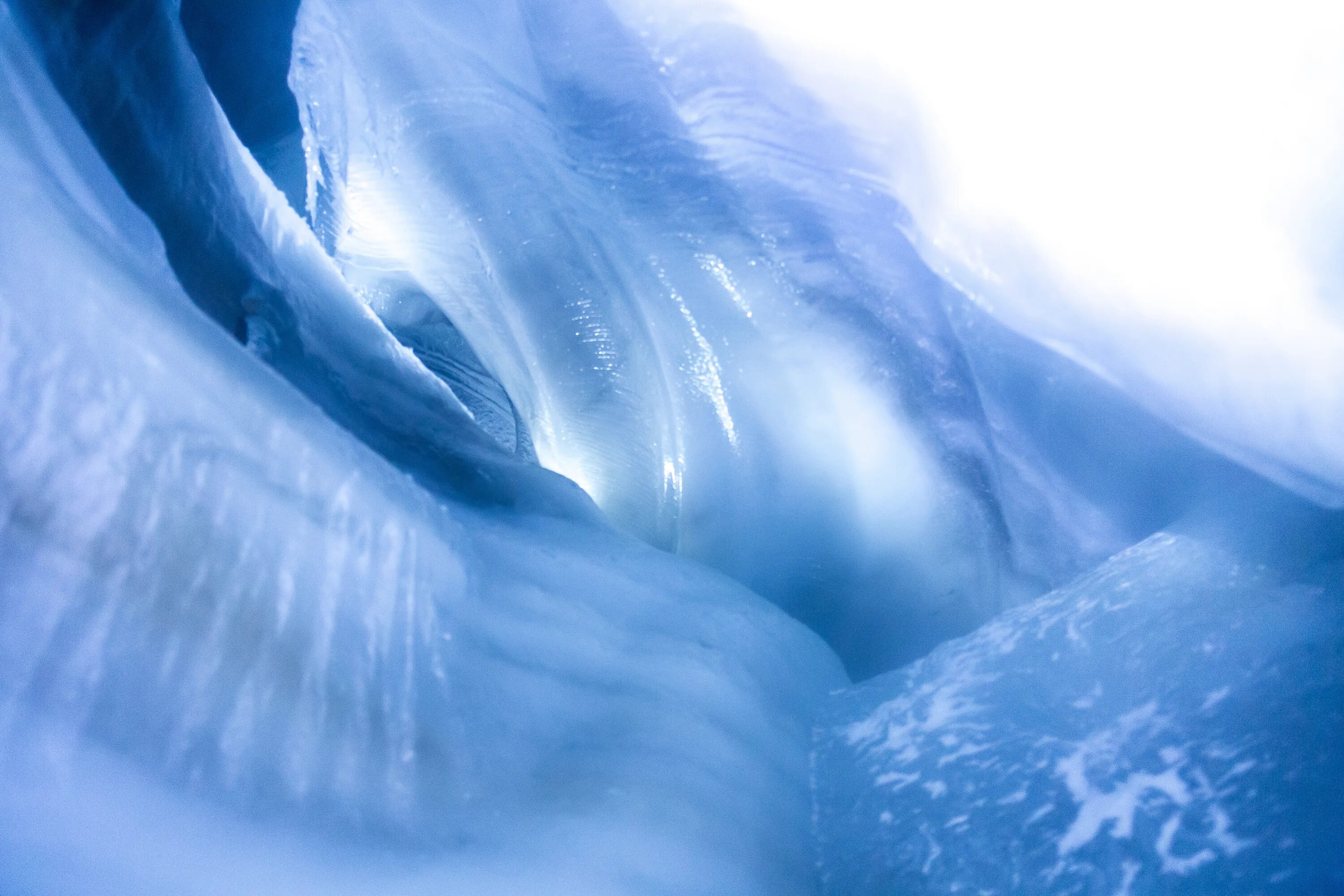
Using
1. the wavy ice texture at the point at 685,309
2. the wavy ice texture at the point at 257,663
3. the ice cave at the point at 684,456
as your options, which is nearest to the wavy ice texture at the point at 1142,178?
the ice cave at the point at 684,456

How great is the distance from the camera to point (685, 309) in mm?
1773

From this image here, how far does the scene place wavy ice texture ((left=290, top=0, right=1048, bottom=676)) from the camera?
1.65m

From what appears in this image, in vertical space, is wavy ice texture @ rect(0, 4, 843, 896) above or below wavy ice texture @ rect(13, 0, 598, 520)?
below

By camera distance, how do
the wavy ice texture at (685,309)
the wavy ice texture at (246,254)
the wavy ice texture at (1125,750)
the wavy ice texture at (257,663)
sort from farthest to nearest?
1. the wavy ice texture at (685,309)
2. the wavy ice texture at (246,254)
3. the wavy ice texture at (1125,750)
4. the wavy ice texture at (257,663)

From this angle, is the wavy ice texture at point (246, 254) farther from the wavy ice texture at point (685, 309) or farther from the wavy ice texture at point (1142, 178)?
the wavy ice texture at point (1142, 178)

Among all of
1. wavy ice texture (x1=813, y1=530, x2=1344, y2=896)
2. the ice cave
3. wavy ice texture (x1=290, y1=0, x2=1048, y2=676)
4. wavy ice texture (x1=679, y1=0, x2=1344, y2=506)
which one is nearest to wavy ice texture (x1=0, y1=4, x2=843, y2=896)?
the ice cave

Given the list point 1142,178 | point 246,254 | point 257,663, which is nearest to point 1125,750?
point 1142,178

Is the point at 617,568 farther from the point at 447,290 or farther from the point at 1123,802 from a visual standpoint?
the point at 447,290

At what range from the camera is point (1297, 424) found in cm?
115

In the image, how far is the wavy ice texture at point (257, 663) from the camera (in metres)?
0.67

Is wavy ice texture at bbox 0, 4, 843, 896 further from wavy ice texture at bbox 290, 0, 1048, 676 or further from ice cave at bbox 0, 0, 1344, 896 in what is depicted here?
wavy ice texture at bbox 290, 0, 1048, 676

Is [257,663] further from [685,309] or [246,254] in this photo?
[685,309]

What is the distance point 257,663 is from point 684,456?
3.65ft

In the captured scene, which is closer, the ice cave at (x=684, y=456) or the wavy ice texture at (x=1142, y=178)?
the ice cave at (x=684, y=456)
